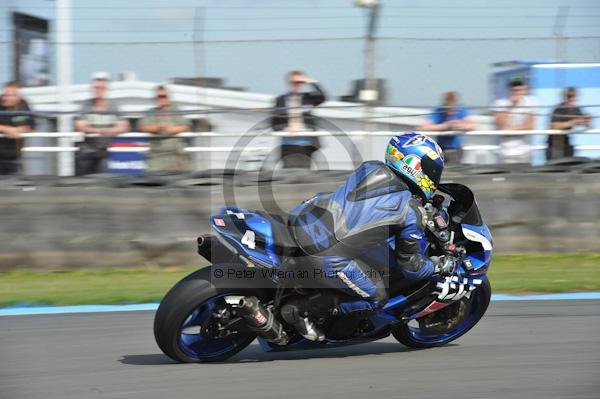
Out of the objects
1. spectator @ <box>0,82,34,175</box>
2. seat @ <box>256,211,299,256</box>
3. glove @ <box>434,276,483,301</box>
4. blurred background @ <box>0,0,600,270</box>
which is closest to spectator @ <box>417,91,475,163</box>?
Result: blurred background @ <box>0,0,600,270</box>

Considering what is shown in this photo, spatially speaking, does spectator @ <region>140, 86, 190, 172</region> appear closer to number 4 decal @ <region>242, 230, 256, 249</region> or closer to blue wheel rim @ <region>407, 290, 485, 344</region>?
blue wheel rim @ <region>407, 290, 485, 344</region>

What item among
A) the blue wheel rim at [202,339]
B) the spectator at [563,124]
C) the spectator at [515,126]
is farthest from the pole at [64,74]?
the spectator at [563,124]

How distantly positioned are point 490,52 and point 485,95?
52 cm

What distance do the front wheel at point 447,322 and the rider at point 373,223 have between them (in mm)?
507

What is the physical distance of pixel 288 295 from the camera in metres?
5.50

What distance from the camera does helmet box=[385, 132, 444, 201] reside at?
5.48m

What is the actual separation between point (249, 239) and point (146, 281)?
369 centimetres

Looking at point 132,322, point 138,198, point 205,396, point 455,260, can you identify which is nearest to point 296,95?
point 138,198

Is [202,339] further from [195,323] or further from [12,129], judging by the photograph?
[12,129]

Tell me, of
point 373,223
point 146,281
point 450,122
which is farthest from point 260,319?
point 450,122

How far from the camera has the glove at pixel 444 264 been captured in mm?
5582

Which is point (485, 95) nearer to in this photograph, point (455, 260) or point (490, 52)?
point (490, 52)

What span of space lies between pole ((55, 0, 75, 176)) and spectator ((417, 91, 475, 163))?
4.06m

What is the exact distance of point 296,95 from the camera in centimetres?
992
